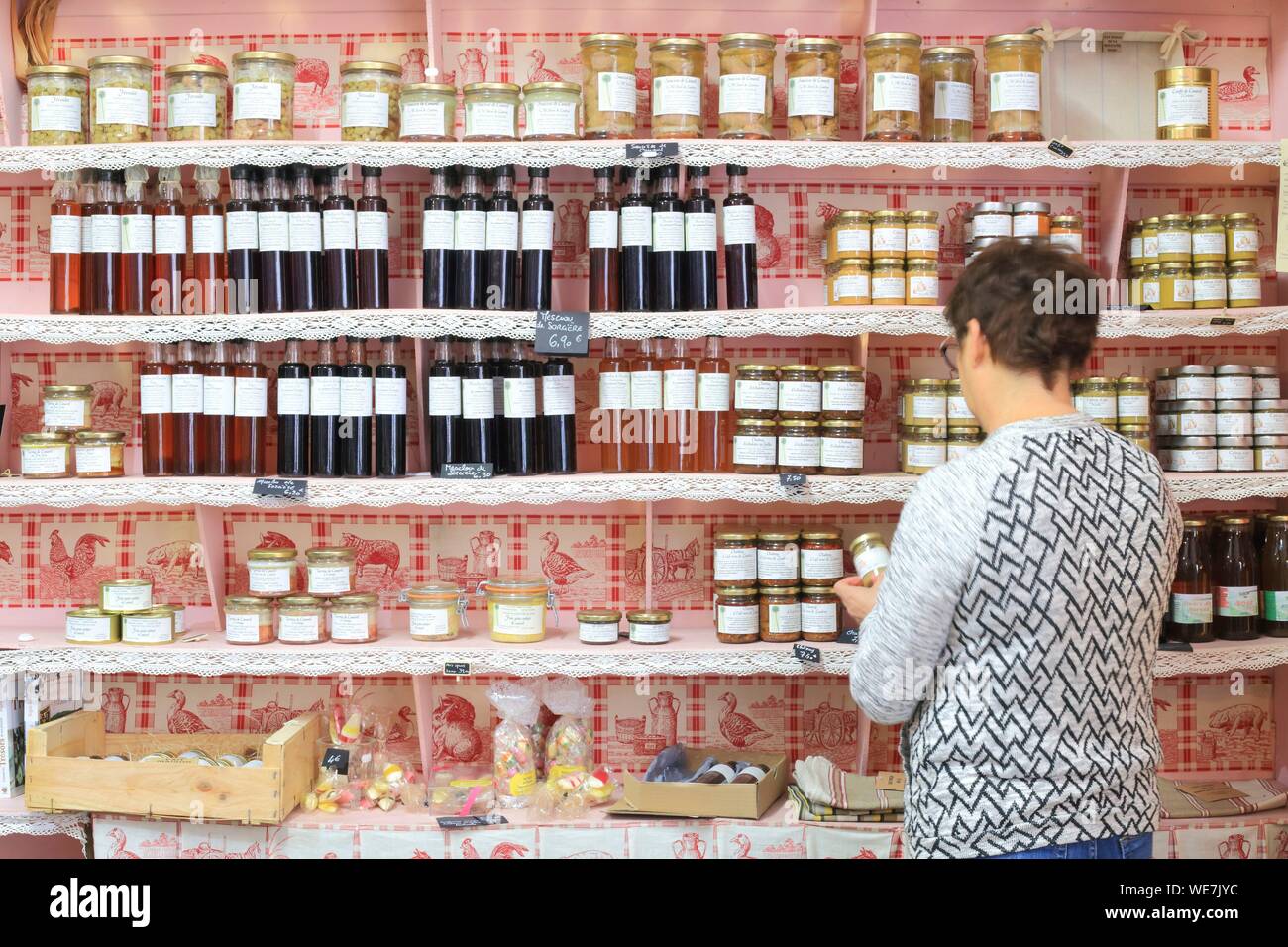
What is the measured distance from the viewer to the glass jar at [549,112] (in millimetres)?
2682

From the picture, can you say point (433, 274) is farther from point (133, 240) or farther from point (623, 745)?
point (623, 745)

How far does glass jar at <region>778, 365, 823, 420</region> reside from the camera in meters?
2.67

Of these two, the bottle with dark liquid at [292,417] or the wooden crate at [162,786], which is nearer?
the wooden crate at [162,786]

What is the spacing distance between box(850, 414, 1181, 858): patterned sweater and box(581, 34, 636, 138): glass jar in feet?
5.00

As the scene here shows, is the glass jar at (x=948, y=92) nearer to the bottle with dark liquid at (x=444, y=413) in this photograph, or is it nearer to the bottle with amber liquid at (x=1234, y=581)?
the bottle with amber liquid at (x=1234, y=581)

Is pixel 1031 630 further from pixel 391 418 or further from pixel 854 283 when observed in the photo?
pixel 391 418

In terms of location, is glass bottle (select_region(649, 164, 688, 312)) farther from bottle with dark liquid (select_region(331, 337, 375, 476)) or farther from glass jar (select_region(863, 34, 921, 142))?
bottle with dark liquid (select_region(331, 337, 375, 476))

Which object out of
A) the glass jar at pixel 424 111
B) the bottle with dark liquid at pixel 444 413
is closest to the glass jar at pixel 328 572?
the bottle with dark liquid at pixel 444 413

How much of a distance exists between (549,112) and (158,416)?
3.67 ft

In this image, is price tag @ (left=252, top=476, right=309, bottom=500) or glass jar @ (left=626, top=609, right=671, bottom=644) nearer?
price tag @ (left=252, top=476, right=309, bottom=500)

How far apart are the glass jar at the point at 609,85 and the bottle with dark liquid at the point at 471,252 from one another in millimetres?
300

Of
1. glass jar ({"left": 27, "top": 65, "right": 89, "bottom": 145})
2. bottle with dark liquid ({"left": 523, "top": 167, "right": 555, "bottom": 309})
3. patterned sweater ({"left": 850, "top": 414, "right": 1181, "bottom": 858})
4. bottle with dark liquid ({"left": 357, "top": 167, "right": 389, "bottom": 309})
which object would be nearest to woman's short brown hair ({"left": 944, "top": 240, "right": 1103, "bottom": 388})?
patterned sweater ({"left": 850, "top": 414, "right": 1181, "bottom": 858})

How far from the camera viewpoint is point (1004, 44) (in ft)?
8.82

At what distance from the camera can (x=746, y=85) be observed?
2678 mm
